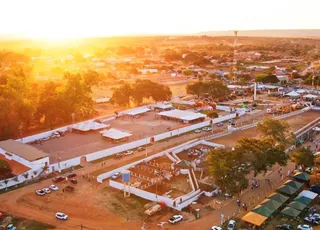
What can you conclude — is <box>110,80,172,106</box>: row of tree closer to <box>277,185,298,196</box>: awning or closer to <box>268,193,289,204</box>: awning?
<box>277,185,298,196</box>: awning

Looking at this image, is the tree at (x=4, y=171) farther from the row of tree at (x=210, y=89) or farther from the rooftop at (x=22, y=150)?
the row of tree at (x=210, y=89)

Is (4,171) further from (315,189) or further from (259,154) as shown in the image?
(315,189)

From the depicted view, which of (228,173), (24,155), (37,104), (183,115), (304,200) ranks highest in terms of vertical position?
(37,104)

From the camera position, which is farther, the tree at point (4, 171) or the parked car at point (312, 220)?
the tree at point (4, 171)

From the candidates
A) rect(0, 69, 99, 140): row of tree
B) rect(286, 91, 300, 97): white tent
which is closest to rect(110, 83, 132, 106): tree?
rect(0, 69, 99, 140): row of tree

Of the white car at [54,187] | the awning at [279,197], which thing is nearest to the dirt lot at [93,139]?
the white car at [54,187]

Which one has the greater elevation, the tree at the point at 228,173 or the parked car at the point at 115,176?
the tree at the point at 228,173

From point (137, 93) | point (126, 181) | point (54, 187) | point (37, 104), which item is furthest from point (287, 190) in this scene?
point (137, 93)
